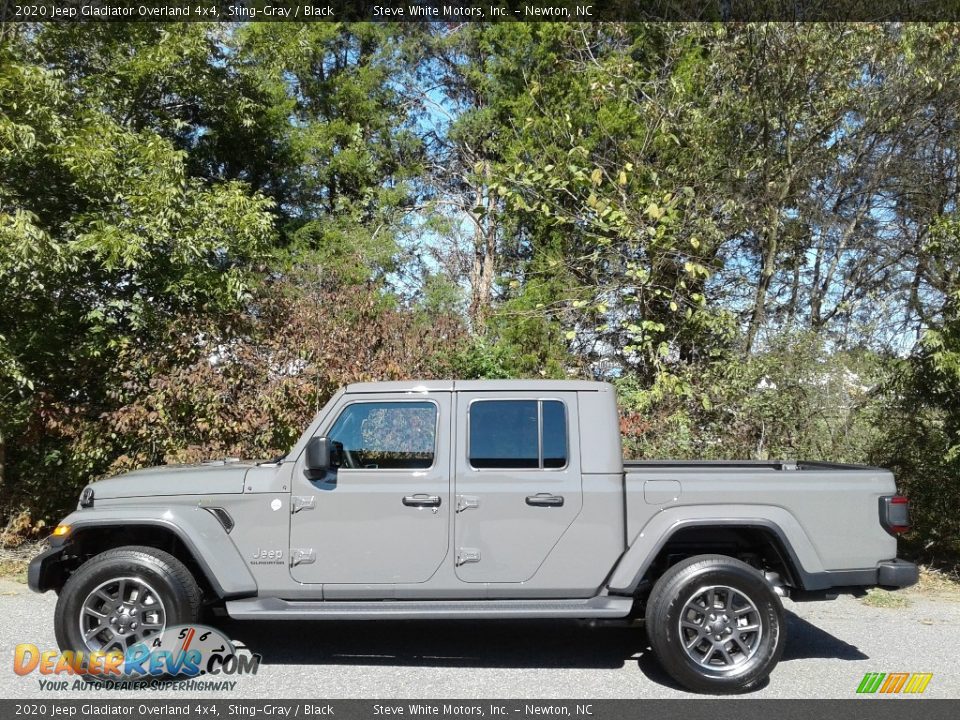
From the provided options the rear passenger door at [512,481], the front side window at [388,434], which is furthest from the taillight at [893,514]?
the front side window at [388,434]

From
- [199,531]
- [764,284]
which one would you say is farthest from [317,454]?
[764,284]

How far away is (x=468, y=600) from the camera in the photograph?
5184 mm

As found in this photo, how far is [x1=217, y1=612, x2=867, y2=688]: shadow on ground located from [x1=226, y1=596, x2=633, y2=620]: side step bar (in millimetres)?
551

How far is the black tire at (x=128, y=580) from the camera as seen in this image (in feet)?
16.6

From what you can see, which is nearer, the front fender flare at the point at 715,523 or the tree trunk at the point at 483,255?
the front fender flare at the point at 715,523

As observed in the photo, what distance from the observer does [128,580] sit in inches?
201

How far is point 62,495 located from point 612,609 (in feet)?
23.9

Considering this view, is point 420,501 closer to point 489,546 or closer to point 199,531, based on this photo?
point 489,546

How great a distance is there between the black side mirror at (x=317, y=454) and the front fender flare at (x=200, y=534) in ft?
2.30

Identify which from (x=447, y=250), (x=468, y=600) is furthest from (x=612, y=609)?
(x=447, y=250)

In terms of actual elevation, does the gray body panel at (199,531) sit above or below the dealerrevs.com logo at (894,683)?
above

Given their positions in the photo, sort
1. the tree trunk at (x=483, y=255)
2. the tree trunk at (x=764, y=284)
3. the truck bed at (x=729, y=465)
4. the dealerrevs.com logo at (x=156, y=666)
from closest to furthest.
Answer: the dealerrevs.com logo at (x=156, y=666) → the truck bed at (x=729, y=465) → the tree trunk at (x=764, y=284) → the tree trunk at (x=483, y=255)

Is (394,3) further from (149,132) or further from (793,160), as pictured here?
(793,160)

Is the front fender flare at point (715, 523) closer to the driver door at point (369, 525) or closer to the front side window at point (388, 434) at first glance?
the driver door at point (369, 525)
